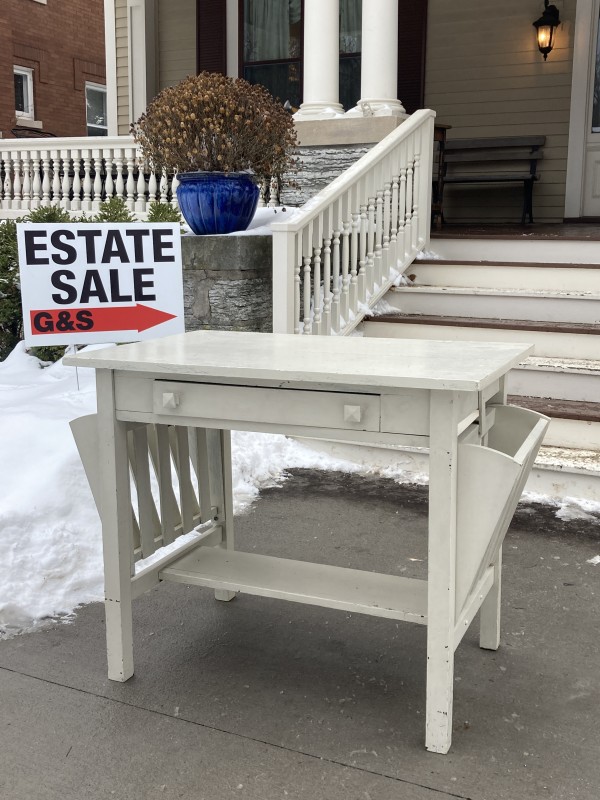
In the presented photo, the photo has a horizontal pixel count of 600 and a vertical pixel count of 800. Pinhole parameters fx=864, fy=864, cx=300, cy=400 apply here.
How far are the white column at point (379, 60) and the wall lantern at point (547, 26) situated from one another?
2.71m

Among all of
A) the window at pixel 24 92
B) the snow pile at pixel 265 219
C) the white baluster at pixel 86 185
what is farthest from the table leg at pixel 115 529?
the window at pixel 24 92

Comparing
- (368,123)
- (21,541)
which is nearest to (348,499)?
(21,541)

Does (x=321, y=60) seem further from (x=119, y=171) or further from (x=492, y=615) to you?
(x=492, y=615)

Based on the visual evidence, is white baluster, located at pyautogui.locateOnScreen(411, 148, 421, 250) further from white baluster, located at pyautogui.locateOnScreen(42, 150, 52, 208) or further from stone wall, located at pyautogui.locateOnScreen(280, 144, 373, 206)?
white baluster, located at pyautogui.locateOnScreen(42, 150, 52, 208)

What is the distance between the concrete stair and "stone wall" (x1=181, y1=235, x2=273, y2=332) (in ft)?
2.58

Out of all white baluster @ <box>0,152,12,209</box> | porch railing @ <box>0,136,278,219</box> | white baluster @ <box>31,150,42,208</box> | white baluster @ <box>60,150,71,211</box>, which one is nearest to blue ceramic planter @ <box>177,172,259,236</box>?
porch railing @ <box>0,136,278,219</box>

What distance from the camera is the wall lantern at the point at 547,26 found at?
905 cm

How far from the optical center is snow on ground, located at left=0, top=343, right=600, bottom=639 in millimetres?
3129

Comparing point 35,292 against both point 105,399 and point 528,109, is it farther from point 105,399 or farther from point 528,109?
point 528,109

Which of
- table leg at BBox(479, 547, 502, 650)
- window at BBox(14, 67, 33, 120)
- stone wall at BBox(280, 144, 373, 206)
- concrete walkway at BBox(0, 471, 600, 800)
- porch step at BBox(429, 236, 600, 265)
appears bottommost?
concrete walkway at BBox(0, 471, 600, 800)

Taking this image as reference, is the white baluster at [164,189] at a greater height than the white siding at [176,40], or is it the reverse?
the white siding at [176,40]

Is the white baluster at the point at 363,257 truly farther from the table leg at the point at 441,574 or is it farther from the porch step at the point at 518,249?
the table leg at the point at 441,574

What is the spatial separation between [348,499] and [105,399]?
6.59ft

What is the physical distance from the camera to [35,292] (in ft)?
13.8
